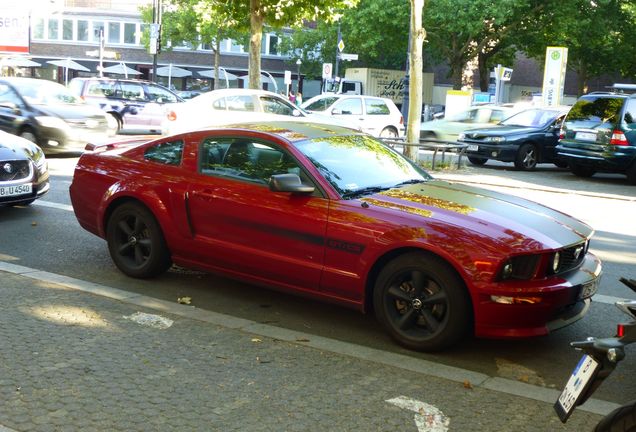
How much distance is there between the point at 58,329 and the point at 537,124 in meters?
15.7

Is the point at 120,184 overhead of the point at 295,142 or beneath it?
beneath

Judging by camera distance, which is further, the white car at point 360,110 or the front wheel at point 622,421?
the white car at point 360,110

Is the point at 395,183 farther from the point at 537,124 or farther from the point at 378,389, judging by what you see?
the point at 537,124

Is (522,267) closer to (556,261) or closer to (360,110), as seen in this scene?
(556,261)

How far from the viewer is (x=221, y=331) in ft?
17.8

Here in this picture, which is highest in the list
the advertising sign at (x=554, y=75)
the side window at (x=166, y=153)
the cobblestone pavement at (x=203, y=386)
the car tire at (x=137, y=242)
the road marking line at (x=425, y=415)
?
the advertising sign at (x=554, y=75)

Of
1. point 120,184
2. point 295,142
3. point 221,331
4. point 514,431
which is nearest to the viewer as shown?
point 514,431

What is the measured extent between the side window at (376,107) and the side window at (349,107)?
0.96 feet

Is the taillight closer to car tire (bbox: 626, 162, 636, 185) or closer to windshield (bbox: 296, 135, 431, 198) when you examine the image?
car tire (bbox: 626, 162, 636, 185)

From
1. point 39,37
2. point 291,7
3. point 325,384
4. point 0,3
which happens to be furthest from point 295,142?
point 39,37

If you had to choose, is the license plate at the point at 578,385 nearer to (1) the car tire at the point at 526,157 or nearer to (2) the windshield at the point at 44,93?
(2) the windshield at the point at 44,93

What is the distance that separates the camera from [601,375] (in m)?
2.95

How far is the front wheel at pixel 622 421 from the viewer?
2.87 m

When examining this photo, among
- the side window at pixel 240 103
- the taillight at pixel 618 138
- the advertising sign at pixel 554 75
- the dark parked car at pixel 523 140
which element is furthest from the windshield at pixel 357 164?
the advertising sign at pixel 554 75
